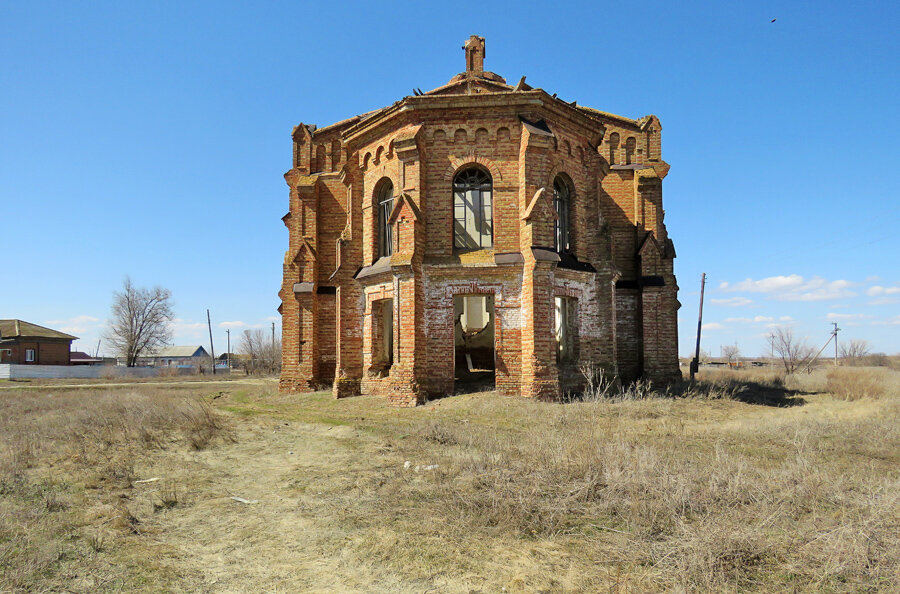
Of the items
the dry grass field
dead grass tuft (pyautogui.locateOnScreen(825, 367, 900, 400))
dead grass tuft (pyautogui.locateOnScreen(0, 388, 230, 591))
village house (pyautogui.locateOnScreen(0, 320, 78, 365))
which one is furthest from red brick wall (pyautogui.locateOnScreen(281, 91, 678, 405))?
village house (pyautogui.locateOnScreen(0, 320, 78, 365))

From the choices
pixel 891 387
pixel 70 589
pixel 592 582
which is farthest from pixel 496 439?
pixel 891 387

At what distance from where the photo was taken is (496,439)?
26.9ft

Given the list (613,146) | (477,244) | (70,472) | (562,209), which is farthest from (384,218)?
(70,472)

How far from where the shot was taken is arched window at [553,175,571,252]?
15883 mm

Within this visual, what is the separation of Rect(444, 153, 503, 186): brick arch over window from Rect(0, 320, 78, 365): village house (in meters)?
55.3

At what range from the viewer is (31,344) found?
170 ft

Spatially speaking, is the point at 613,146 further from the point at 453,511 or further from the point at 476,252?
the point at 453,511

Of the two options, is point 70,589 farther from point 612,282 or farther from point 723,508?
point 612,282

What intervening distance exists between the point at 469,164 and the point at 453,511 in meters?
11.3

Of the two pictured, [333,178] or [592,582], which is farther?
[333,178]

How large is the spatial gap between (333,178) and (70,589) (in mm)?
16566

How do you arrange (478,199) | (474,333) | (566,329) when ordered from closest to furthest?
(478,199) < (566,329) < (474,333)

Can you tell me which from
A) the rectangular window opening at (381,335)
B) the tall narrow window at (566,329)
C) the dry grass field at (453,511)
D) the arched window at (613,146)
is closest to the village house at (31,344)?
the rectangular window opening at (381,335)

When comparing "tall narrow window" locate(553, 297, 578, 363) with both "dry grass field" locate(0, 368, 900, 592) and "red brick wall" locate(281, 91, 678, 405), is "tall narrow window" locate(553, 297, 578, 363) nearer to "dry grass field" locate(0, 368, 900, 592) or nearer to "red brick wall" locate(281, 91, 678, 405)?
"red brick wall" locate(281, 91, 678, 405)
